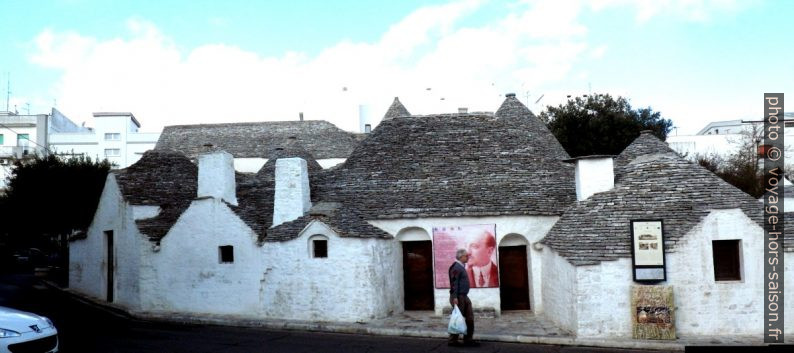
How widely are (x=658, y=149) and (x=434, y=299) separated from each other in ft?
27.0

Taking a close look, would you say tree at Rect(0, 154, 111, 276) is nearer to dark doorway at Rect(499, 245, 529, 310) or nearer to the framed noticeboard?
dark doorway at Rect(499, 245, 529, 310)

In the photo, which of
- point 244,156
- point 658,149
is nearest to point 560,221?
point 658,149

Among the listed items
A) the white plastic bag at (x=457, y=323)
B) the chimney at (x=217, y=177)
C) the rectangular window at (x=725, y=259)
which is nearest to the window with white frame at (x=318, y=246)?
the chimney at (x=217, y=177)

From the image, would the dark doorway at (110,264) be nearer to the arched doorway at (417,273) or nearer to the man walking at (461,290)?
the arched doorway at (417,273)

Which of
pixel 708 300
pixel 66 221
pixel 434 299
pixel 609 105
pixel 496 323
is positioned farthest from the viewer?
pixel 609 105

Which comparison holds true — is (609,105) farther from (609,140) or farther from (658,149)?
(658,149)

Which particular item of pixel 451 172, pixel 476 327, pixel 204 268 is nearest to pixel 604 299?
pixel 476 327

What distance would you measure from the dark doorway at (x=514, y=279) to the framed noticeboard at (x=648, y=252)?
4.77 m

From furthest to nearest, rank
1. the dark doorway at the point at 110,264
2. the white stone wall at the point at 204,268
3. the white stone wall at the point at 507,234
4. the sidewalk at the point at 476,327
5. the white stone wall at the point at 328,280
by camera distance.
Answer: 1. the dark doorway at the point at 110,264
2. the white stone wall at the point at 204,268
3. the white stone wall at the point at 507,234
4. the white stone wall at the point at 328,280
5. the sidewalk at the point at 476,327

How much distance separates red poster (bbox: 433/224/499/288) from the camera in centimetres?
1681

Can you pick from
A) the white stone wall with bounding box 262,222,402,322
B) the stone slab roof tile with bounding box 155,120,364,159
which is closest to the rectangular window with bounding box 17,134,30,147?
the stone slab roof tile with bounding box 155,120,364,159

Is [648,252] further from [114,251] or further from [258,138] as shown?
[258,138]

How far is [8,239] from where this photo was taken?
4456 centimetres

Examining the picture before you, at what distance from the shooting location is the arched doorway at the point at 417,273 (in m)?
17.6
